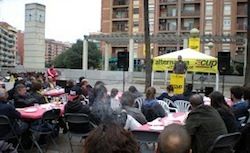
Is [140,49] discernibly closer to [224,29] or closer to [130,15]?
[130,15]

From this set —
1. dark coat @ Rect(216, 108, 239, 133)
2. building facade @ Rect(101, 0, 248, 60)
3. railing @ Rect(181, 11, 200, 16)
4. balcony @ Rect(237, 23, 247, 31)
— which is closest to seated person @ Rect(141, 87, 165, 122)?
dark coat @ Rect(216, 108, 239, 133)

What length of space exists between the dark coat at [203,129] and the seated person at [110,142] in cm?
293

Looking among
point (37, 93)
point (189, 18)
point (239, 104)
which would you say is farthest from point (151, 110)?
point (189, 18)

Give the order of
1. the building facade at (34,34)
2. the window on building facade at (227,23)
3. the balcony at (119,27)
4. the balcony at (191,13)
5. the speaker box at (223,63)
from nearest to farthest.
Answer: the speaker box at (223,63) < the building facade at (34,34) < the window on building facade at (227,23) < the balcony at (191,13) < the balcony at (119,27)

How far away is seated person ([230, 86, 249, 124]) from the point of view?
675 cm

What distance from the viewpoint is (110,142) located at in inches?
74.2

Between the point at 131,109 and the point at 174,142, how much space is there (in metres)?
4.15

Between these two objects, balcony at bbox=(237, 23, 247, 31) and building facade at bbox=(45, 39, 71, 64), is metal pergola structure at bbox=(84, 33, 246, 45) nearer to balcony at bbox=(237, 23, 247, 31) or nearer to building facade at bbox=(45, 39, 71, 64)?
balcony at bbox=(237, 23, 247, 31)

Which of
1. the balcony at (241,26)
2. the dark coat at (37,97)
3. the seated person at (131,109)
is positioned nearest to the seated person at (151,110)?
the seated person at (131,109)

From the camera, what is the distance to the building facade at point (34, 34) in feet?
93.2

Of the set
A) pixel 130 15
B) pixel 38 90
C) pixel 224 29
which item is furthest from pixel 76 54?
pixel 38 90

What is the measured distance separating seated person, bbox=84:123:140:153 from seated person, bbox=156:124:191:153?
1.68 feet

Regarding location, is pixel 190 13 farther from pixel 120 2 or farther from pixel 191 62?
pixel 191 62

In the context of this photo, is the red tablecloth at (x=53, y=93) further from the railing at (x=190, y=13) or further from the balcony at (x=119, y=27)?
the balcony at (x=119, y=27)
